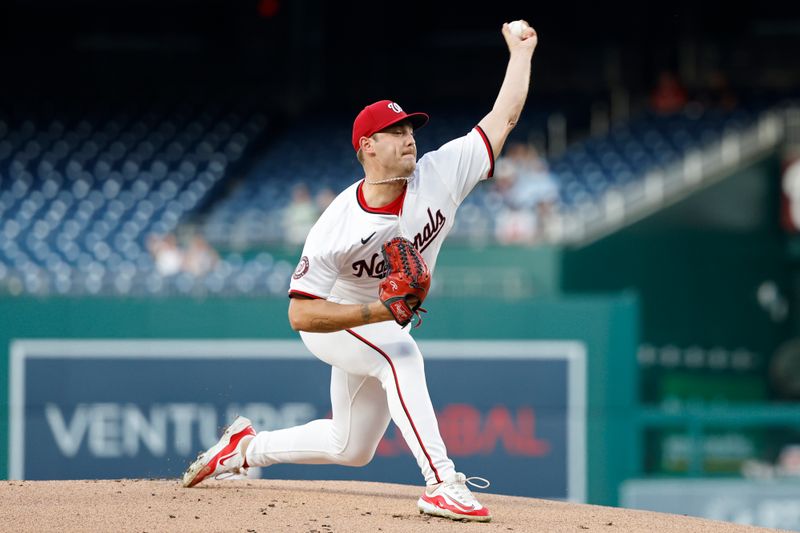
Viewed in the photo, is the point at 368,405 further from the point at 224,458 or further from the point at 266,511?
the point at 224,458

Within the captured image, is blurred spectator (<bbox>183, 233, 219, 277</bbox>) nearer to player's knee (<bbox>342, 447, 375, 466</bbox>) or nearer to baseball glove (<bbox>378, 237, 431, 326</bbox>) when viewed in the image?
player's knee (<bbox>342, 447, 375, 466</bbox>)

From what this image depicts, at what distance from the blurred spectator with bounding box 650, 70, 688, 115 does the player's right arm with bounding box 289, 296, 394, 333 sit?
1127 centimetres

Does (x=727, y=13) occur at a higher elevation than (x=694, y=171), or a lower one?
higher

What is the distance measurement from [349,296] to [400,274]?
587mm

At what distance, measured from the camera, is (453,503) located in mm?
4836

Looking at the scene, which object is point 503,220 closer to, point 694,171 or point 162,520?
point 694,171

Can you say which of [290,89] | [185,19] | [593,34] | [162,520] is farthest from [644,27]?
[162,520]

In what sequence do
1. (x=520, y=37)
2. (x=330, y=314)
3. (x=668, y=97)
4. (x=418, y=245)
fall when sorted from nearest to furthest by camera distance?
(x=330, y=314)
(x=418, y=245)
(x=520, y=37)
(x=668, y=97)

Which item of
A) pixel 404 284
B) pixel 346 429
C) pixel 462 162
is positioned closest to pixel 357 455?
pixel 346 429

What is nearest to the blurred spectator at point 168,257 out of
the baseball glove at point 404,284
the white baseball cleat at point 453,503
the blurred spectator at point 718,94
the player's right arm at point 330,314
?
the player's right arm at point 330,314

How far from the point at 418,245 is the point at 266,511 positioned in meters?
1.15

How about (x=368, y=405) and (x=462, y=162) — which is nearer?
(x=462, y=162)

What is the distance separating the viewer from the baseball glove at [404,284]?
14.9ft

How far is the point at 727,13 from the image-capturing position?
1708cm
